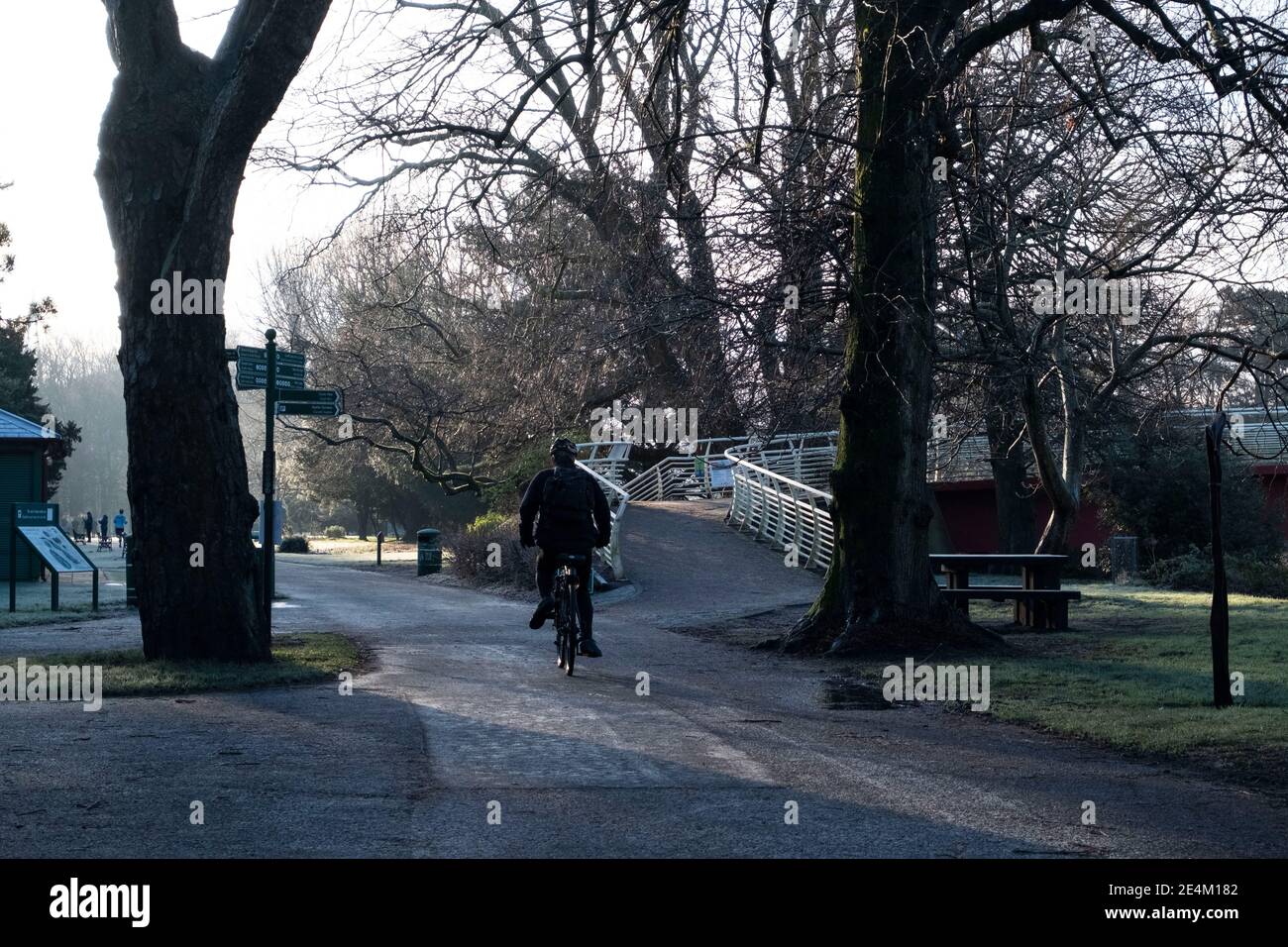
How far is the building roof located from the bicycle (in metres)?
20.3

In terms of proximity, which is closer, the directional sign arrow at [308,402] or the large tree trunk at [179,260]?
the large tree trunk at [179,260]

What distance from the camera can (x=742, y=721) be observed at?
29.8 ft

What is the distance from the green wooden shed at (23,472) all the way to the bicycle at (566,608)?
20325 mm

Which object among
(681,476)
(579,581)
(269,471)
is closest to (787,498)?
(681,476)

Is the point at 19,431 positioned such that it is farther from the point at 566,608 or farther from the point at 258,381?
the point at 566,608

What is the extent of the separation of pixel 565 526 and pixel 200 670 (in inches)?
129

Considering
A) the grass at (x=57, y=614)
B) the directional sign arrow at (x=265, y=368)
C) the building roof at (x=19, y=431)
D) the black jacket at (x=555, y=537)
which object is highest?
the building roof at (x=19, y=431)

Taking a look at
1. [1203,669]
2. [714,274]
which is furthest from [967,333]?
[1203,669]

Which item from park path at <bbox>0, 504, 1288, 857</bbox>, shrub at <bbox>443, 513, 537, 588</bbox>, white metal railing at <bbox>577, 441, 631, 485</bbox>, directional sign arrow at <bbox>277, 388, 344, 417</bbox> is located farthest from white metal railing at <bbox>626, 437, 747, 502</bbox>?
park path at <bbox>0, 504, 1288, 857</bbox>

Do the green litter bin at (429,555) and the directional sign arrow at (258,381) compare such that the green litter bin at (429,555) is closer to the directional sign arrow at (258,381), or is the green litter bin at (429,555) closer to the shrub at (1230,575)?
the shrub at (1230,575)

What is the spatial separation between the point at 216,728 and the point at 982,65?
9.33 meters

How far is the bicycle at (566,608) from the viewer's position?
11.5 metres

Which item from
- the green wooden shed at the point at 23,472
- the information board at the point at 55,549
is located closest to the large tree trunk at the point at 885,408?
the information board at the point at 55,549

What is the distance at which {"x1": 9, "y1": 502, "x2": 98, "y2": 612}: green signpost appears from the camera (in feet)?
62.7
